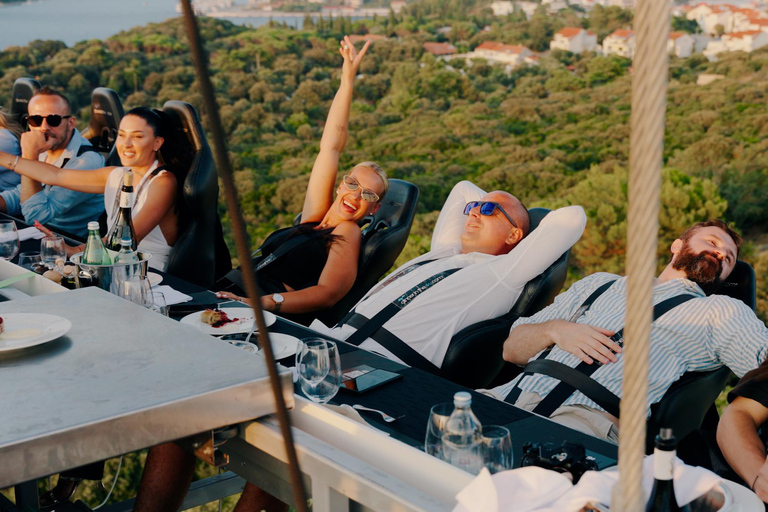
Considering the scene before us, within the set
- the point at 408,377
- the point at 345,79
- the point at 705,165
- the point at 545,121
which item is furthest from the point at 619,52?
the point at 408,377

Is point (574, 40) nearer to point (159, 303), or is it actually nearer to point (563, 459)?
point (159, 303)

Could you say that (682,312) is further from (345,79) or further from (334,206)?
(345,79)

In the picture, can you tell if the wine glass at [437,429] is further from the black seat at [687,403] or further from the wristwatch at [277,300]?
the wristwatch at [277,300]

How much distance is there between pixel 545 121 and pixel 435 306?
18764 mm

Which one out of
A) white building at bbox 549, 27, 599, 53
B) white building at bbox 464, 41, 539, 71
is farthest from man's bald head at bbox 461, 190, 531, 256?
white building at bbox 464, 41, 539, 71

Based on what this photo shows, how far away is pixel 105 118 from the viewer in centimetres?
490

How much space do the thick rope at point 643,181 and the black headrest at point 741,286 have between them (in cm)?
207

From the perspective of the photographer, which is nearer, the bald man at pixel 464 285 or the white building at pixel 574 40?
the bald man at pixel 464 285

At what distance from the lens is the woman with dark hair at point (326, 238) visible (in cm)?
314

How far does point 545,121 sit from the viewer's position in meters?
20.7

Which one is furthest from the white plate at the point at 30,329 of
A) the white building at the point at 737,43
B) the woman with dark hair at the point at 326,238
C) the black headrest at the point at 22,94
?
the white building at the point at 737,43

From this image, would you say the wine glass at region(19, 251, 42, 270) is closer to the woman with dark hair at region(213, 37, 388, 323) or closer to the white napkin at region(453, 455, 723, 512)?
the woman with dark hair at region(213, 37, 388, 323)

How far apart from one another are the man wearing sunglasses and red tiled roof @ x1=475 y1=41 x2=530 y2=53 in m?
19.8

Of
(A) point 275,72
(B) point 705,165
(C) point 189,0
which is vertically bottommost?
(B) point 705,165
